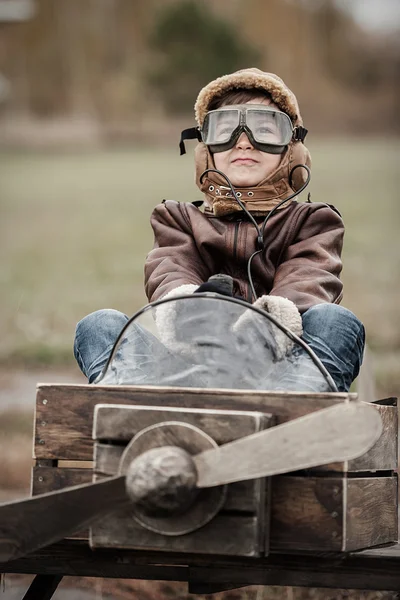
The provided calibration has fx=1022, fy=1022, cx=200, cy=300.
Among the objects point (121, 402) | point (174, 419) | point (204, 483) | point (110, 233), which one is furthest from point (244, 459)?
point (110, 233)

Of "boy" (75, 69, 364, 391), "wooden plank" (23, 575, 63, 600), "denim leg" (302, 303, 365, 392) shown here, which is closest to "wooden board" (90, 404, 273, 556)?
"denim leg" (302, 303, 365, 392)

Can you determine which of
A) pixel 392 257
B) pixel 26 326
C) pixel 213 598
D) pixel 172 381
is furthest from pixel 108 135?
pixel 172 381

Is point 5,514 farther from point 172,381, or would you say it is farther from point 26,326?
point 26,326

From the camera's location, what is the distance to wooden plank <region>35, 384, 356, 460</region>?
7.78 feet

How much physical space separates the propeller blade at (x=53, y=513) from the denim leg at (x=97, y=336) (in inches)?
27.9

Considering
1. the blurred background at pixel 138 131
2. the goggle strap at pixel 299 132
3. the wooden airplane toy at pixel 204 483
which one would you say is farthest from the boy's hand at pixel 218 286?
the blurred background at pixel 138 131

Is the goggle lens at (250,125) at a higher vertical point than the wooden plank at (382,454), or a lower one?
higher

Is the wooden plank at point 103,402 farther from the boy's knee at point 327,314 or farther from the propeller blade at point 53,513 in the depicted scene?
the boy's knee at point 327,314

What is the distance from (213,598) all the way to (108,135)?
19.1 metres

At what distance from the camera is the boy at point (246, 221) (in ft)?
10.2

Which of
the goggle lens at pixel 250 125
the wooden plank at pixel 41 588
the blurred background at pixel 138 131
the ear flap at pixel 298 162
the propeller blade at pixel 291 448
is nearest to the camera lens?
the propeller blade at pixel 291 448

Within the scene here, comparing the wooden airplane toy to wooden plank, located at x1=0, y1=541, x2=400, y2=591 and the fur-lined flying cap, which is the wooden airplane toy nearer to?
wooden plank, located at x1=0, y1=541, x2=400, y2=591

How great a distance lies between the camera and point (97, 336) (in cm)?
304

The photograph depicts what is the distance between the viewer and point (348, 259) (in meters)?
15.0
